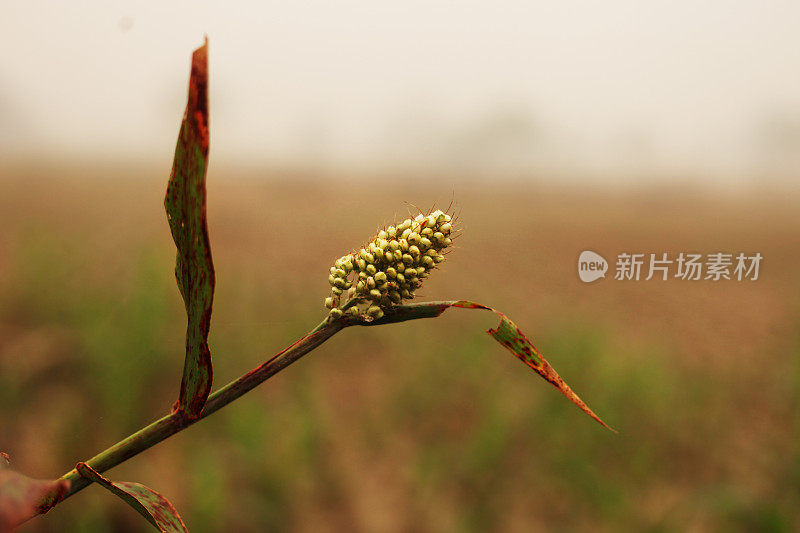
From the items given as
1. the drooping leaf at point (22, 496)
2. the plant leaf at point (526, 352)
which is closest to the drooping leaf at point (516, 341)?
the plant leaf at point (526, 352)

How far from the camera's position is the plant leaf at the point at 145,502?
166 mm

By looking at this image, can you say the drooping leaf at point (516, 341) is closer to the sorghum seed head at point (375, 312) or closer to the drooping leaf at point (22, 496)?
the sorghum seed head at point (375, 312)

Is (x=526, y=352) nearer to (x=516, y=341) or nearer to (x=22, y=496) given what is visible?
(x=516, y=341)

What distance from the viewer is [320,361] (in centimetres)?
179

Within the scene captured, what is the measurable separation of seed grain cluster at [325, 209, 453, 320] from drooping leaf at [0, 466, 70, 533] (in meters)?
0.10

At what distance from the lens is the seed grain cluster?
0.20 meters

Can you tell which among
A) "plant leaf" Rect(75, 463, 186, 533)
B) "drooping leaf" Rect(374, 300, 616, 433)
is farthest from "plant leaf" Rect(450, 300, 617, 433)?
"plant leaf" Rect(75, 463, 186, 533)

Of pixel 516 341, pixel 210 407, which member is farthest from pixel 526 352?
pixel 210 407

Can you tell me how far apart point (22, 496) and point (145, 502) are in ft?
0.20

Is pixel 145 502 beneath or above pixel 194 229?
beneath

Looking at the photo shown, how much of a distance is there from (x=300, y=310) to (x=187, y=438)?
523mm

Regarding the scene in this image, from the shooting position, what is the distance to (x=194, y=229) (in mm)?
161

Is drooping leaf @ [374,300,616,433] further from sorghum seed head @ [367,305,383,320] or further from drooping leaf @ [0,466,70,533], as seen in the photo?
drooping leaf @ [0,466,70,533]

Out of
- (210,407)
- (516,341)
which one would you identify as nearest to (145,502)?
(210,407)
